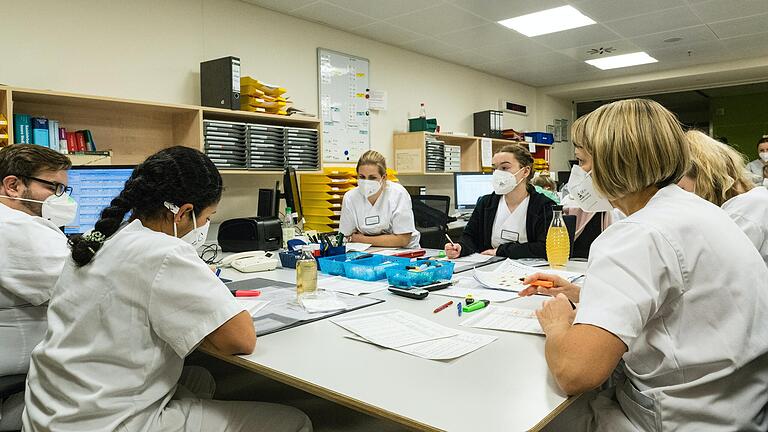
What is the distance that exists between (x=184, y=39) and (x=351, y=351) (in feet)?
9.34

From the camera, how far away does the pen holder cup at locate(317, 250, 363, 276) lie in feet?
6.93

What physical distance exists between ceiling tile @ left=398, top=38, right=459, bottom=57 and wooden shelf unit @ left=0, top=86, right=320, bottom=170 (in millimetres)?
1885

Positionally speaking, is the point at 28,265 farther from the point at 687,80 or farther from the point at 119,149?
the point at 687,80

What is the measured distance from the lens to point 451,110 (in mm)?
5609

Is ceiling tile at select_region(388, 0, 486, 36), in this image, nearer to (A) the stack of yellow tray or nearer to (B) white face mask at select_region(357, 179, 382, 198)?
(A) the stack of yellow tray

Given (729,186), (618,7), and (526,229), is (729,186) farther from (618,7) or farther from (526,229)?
(618,7)

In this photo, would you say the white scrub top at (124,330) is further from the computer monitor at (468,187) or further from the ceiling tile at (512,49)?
the ceiling tile at (512,49)

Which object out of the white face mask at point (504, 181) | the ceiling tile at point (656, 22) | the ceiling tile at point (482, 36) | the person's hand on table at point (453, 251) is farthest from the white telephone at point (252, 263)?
the ceiling tile at point (656, 22)

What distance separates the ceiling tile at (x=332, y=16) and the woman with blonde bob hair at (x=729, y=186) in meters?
2.74

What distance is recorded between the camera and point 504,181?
2.69m

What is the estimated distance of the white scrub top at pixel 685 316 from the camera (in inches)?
37.3

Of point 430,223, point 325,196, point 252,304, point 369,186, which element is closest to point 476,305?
point 252,304

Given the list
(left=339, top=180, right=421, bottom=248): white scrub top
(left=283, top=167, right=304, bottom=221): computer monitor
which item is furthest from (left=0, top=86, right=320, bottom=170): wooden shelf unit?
(left=339, top=180, right=421, bottom=248): white scrub top

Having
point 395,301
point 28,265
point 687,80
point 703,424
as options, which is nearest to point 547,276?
point 395,301
